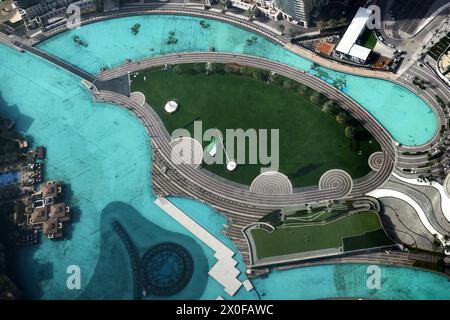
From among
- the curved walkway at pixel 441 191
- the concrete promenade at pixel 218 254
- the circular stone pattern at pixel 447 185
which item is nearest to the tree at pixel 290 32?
the curved walkway at pixel 441 191

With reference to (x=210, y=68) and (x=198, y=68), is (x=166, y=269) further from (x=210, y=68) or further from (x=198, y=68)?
(x=210, y=68)

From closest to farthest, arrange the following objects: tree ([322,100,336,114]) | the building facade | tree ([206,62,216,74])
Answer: tree ([322,100,336,114]), the building facade, tree ([206,62,216,74])

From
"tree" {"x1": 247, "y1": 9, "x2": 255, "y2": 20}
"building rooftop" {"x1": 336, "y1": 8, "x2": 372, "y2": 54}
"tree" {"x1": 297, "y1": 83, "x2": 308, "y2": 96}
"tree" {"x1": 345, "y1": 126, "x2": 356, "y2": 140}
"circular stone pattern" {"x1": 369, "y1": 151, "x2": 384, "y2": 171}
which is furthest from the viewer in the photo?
"tree" {"x1": 247, "y1": 9, "x2": 255, "y2": 20}

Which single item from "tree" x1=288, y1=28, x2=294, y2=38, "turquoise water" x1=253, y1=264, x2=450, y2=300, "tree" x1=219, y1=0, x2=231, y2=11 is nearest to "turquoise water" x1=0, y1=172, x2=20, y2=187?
"turquoise water" x1=253, y1=264, x2=450, y2=300

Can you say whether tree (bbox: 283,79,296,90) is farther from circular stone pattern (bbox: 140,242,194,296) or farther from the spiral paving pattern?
circular stone pattern (bbox: 140,242,194,296)

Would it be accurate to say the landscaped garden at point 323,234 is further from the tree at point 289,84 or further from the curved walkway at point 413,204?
the tree at point 289,84
